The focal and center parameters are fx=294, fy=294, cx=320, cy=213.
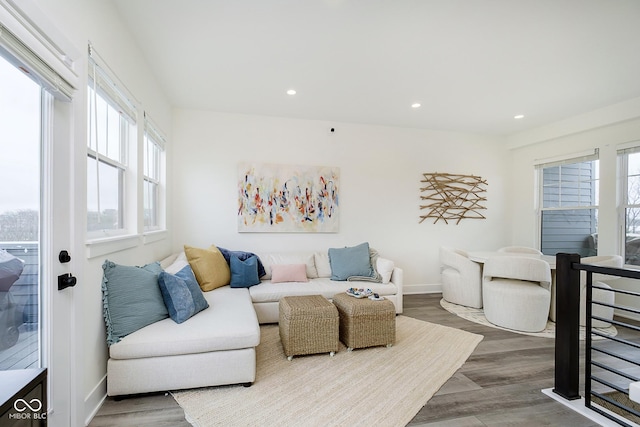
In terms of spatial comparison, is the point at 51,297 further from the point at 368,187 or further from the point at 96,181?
the point at 368,187

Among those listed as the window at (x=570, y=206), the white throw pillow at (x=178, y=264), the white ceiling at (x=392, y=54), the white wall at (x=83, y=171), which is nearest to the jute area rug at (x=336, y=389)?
the white wall at (x=83, y=171)

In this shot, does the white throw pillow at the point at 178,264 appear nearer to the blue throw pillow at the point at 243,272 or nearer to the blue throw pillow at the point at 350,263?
the blue throw pillow at the point at 243,272

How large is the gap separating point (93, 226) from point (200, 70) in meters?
1.87

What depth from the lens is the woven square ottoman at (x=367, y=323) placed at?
2.73 m

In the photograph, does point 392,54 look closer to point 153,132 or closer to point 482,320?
point 153,132

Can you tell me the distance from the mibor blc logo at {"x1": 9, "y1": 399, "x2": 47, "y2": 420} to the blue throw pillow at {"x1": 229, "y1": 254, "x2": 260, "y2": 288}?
8.20 ft

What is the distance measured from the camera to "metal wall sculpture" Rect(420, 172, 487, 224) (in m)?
4.95

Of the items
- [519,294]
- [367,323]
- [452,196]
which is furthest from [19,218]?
[452,196]

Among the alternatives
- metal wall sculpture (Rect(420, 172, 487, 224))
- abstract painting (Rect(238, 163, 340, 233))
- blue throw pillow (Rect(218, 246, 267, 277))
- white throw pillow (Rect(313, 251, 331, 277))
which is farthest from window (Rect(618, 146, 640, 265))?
blue throw pillow (Rect(218, 246, 267, 277))

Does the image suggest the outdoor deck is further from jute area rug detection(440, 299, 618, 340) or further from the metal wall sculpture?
the metal wall sculpture

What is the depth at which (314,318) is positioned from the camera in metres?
2.60

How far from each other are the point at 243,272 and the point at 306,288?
2.56 feet

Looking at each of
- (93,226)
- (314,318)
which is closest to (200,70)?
(93,226)

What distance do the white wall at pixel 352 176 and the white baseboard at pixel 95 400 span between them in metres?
2.22
